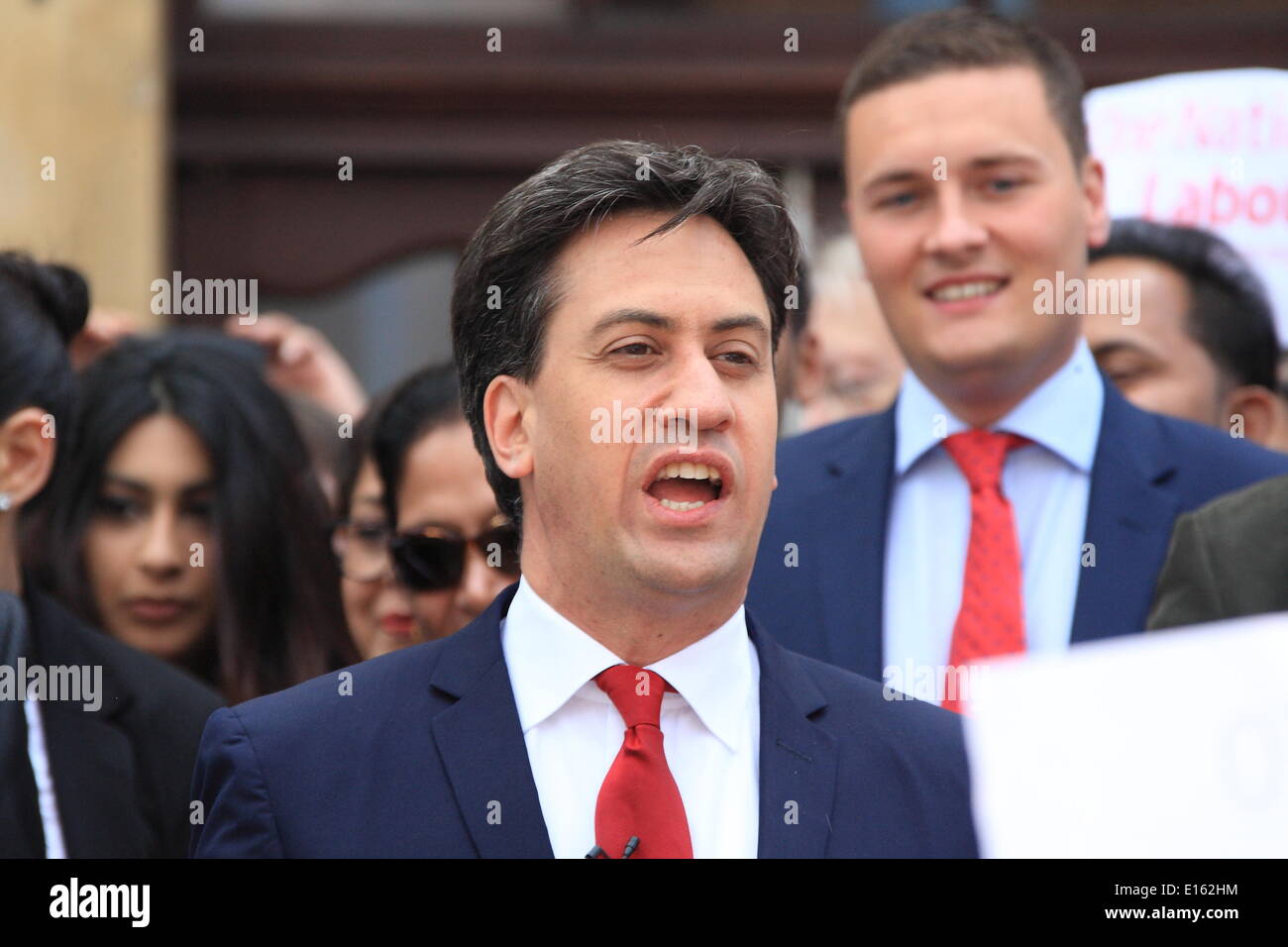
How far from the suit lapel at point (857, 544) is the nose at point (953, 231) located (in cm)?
31

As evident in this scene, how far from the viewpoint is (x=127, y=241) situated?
584 centimetres

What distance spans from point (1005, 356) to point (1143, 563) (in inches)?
17.4

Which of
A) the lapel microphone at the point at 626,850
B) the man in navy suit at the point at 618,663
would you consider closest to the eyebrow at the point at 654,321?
the man in navy suit at the point at 618,663

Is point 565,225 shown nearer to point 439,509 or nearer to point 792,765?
point 792,765

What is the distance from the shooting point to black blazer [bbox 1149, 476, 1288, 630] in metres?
2.52

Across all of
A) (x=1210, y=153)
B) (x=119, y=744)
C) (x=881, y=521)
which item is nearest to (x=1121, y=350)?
(x=1210, y=153)

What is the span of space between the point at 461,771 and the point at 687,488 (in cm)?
46

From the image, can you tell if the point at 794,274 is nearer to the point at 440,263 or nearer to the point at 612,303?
the point at 612,303

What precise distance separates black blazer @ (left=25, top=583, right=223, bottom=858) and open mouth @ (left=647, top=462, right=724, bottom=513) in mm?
1086

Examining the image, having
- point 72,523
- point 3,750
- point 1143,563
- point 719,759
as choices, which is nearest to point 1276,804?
point 719,759

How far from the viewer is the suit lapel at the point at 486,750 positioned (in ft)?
7.27

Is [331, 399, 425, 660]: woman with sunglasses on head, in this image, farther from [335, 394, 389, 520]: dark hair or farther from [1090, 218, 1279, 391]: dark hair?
[1090, 218, 1279, 391]: dark hair

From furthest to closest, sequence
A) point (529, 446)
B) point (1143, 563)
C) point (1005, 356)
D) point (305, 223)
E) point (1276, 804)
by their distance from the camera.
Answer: point (305, 223), point (1005, 356), point (1143, 563), point (529, 446), point (1276, 804)

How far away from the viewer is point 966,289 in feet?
10.8
